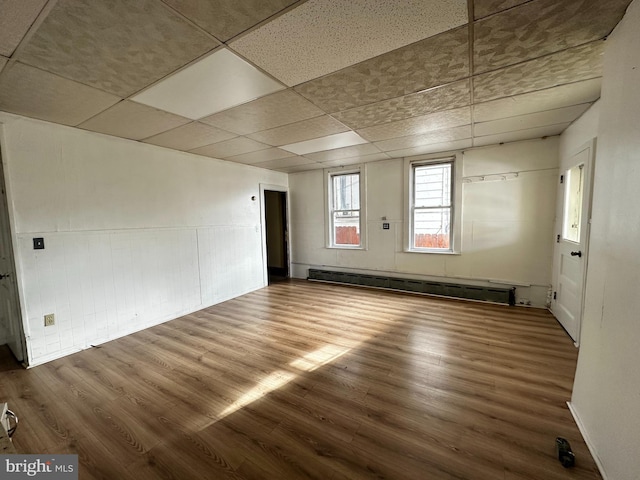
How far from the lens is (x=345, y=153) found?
14.1 ft

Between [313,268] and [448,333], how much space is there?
335 centimetres

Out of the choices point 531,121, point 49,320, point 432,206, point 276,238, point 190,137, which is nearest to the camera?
point 49,320

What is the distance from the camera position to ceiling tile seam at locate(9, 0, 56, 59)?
1229 mm

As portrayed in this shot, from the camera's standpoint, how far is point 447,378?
2197 mm

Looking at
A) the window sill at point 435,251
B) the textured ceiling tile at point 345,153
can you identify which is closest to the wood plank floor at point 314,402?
the window sill at point 435,251

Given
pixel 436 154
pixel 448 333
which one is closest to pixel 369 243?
pixel 436 154

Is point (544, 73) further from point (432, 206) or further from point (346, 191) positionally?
point (346, 191)

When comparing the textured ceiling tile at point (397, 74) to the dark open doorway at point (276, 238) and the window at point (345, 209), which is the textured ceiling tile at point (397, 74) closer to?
the window at point (345, 209)

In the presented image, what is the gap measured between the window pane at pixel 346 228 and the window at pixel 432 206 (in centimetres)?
108

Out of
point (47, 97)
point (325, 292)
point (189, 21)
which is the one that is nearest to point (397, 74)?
point (189, 21)

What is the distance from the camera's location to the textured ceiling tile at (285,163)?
462 cm

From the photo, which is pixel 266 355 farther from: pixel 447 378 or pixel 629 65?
pixel 629 65

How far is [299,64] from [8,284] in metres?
3.61

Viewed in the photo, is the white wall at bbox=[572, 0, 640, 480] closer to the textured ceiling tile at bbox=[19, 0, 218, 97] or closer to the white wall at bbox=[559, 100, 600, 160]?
the white wall at bbox=[559, 100, 600, 160]
